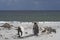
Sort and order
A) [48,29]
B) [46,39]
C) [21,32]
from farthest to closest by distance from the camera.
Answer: [48,29], [21,32], [46,39]

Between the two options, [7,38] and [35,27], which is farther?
[35,27]

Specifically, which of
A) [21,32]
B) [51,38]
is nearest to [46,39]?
[51,38]

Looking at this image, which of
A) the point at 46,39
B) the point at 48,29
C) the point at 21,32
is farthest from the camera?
the point at 48,29

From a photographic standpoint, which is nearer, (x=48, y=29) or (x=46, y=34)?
(x=46, y=34)

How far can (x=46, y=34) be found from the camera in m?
15.0

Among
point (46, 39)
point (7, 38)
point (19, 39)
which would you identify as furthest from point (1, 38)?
point (46, 39)

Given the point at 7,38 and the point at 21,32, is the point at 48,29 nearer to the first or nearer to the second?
the point at 21,32

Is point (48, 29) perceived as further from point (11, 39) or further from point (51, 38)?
point (11, 39)

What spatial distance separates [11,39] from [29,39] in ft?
Result: 3.96

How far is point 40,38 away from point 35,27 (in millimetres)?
2110

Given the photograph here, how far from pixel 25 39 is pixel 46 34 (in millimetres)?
2318

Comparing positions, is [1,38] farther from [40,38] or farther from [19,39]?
[40,38]

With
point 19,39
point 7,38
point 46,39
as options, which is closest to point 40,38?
point 46,39

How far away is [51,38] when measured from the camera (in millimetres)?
13445
